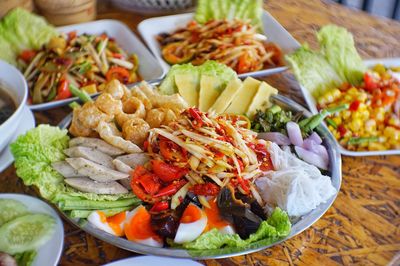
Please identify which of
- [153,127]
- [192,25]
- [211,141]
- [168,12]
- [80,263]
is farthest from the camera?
[168,12]

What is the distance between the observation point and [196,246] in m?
1.62

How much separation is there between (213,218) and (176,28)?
5.96 ft

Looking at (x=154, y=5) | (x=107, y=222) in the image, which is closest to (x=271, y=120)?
(x=107, y=222)

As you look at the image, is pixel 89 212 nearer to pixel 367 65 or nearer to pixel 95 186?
pixel 95 186

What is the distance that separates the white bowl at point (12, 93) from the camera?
187 centimetres

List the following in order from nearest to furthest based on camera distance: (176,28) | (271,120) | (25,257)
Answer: (25,257), (271,120), (176,28)

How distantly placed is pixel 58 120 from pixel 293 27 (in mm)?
1753

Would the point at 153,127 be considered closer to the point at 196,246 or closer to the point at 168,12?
the point at 196,246

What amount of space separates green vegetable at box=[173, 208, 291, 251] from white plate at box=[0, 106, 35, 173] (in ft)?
2.88

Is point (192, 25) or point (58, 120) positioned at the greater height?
point (192, 25)

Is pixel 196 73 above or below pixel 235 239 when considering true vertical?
above

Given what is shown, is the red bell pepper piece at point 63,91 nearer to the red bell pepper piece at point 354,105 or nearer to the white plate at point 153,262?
the white plate at point 153,262

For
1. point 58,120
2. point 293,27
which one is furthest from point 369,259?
point 293,27

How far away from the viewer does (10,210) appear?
175cm
